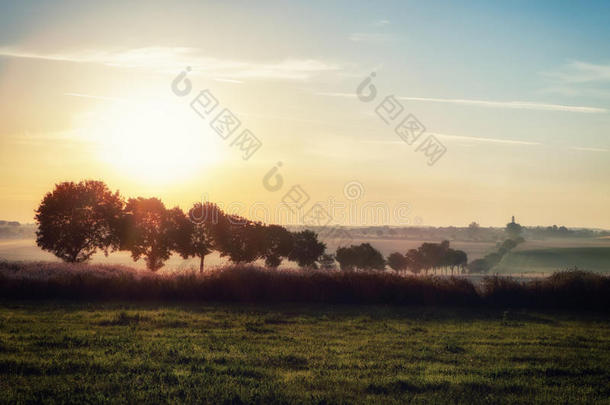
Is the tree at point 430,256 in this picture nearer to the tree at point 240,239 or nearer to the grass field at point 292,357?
the tree at point 240,239

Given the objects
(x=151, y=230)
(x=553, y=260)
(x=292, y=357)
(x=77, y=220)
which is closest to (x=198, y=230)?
(x=151, y=230)

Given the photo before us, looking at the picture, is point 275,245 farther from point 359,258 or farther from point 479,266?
point 479,266

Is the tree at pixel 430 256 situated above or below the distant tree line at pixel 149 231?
below

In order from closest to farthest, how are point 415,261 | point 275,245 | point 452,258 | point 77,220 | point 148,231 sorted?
point 77,220 → point 148,231 → point 275,245 → point 415,261 → point 452,258

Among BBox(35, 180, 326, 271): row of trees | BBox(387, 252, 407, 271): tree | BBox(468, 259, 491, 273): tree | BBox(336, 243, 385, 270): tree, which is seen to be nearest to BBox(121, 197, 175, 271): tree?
BBox(35, 180, 326, 271): row of trees

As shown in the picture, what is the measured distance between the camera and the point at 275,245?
77.9m

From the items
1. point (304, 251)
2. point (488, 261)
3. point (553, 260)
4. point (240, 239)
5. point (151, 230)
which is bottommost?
point (553, 260)

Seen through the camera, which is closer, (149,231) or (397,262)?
(149,231)

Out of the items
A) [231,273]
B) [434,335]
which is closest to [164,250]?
[231,273]

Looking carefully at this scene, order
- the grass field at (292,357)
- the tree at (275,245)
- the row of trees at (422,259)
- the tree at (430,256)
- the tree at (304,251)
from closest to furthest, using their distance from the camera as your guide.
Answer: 1. the grass field at (292,357)
2. the tree at (275,245)
3. the tree at (304,251)
4. the row of trees at (422,259)
5. the tree at (430,256)

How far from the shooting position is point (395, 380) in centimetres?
1341

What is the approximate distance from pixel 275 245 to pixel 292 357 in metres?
62.3

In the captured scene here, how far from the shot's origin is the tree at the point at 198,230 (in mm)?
67250

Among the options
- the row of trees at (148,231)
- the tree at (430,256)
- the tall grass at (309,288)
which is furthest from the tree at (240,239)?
the tree at (430,256)
